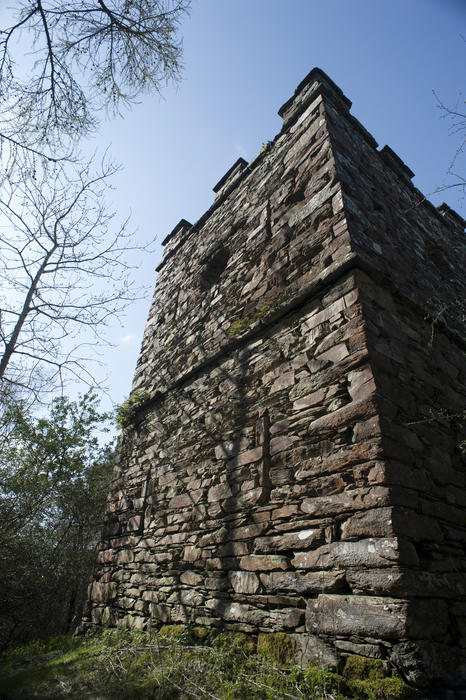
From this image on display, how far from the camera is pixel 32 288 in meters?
6.31

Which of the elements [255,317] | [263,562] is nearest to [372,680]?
[263,562]

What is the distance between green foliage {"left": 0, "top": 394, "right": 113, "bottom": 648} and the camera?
870 centimetres

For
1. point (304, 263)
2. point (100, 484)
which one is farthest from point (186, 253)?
point (100, 484)

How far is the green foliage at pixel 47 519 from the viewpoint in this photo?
28.6 feet

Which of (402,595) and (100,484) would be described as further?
(100,484)

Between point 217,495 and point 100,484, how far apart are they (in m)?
9.83

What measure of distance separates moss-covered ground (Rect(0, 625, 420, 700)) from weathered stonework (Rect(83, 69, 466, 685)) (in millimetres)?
123

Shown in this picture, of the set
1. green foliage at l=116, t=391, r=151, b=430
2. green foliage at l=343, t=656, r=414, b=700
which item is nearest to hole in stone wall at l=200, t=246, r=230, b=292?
green foliage at l=116, t=391, r=151, b=430

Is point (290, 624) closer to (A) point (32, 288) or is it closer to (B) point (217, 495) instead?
(B) point (217, 495)

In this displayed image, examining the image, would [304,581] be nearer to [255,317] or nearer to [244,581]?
[244,581]

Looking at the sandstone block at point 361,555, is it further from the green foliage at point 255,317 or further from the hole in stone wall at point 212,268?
the hole in stone wall at point 212,268

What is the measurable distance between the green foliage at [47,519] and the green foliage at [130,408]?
3.39m

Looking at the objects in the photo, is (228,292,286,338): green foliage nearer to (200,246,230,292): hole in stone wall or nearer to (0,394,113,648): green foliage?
(200,246,230,292): hole in stone wall

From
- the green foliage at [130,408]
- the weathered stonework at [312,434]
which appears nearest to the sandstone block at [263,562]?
the weathered stonework at [312,434]
